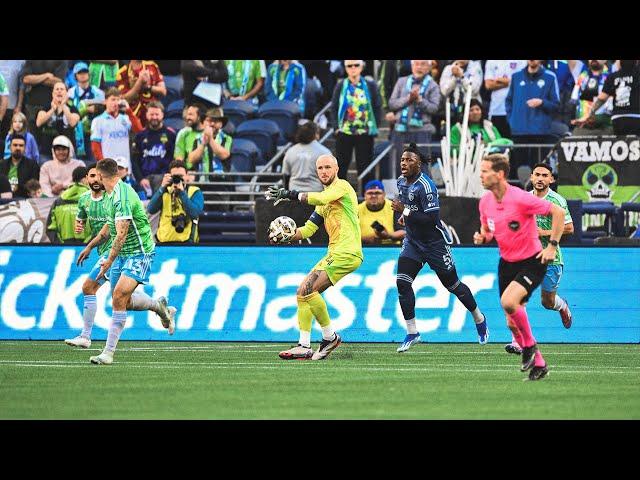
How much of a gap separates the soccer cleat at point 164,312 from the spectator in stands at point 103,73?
9815 mm

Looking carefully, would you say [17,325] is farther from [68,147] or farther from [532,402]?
[532,402]

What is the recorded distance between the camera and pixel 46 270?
1905 centimetres

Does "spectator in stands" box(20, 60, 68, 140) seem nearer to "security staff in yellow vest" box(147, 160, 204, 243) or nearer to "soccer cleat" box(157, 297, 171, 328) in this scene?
"security staff in yellow vest" box(147, 160, 204, 243)

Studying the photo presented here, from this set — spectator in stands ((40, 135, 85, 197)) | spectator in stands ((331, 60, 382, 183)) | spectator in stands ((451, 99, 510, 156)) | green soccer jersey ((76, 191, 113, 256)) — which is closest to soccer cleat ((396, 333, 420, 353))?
green soccer jersey ((76, 191, 113, 256))

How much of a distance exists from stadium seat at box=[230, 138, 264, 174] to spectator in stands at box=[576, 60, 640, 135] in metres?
6.89

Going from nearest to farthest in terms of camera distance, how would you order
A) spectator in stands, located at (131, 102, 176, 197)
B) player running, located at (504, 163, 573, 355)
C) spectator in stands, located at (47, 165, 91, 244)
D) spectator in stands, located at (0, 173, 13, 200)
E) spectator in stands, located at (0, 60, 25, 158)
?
player running, located at (504, 163, 573, 355)
spectator in stands, located at (47, 165, 91, 244)
spectator in stands, located at (0, 173, 13, 200)
spectator in stands, located at (131, 102, 176, 197)
spectator in stands, located at (0, 60, 25, 158)

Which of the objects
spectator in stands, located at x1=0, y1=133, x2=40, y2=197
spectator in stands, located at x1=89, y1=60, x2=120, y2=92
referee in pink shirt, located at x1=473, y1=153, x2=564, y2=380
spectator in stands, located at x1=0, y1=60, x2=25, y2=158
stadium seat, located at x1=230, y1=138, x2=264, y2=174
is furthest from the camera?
spectator in stands, located at x1=89, y1=60, x2=120, y2=92

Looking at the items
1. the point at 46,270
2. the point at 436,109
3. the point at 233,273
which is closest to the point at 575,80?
the point at 436,109

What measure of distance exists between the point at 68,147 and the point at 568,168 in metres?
9.12

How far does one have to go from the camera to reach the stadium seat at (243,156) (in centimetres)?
2484

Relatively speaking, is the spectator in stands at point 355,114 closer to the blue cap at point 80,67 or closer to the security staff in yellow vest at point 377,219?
the security staff in yellow vest at point 377,219

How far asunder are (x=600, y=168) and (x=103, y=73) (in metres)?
10.2

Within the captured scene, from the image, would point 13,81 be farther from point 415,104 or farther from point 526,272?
point 526,272

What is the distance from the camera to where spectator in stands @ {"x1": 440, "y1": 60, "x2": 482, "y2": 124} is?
23.5 meters
